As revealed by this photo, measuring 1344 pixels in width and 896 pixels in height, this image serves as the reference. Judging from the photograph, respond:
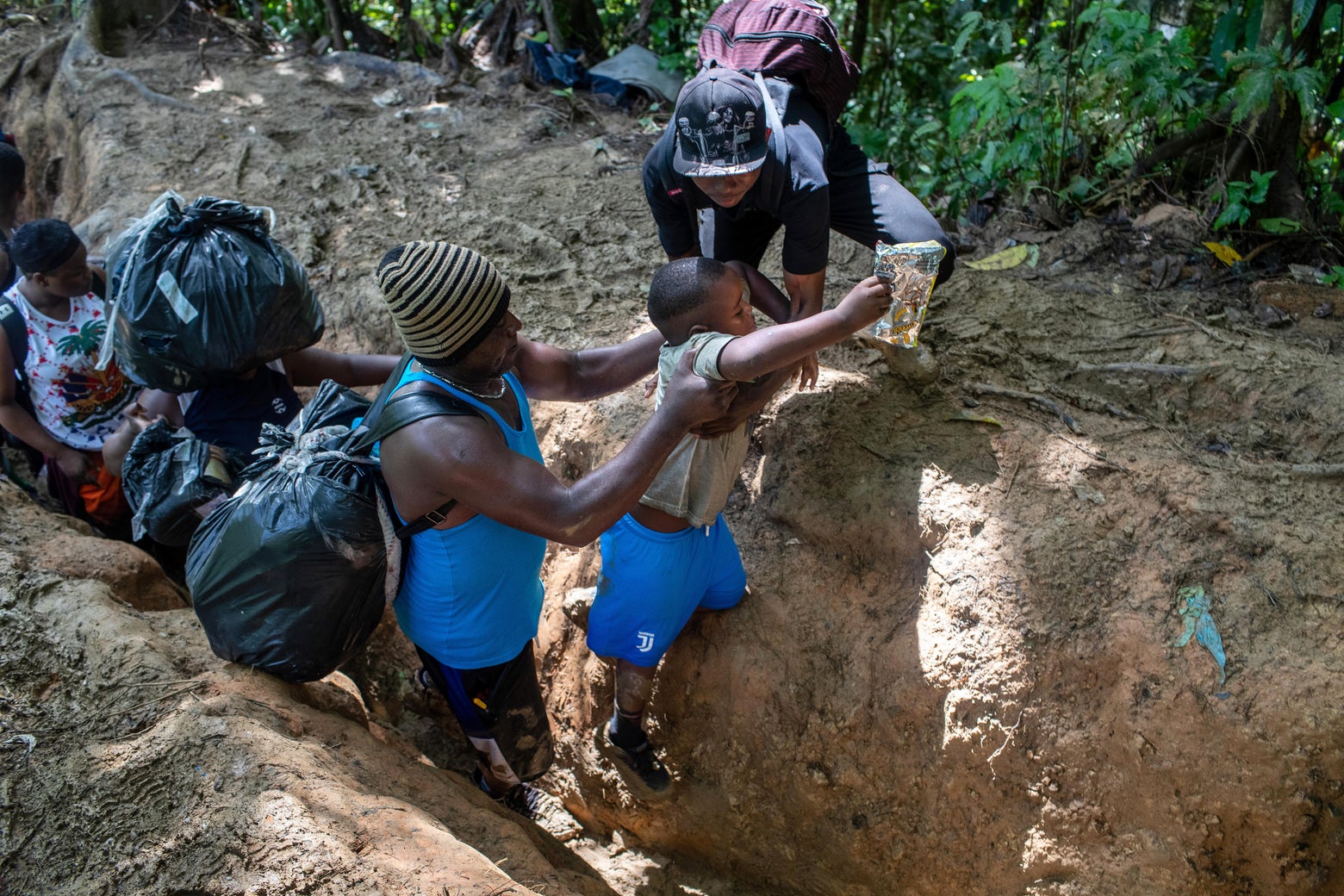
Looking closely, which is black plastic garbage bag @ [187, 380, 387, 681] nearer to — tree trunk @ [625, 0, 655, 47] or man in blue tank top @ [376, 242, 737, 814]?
man in blue tank top @ [376, 242, 737, 814]

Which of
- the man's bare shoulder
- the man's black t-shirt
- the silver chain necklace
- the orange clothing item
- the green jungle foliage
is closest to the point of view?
the man's bare shoulder

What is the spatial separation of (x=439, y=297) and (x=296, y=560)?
0.83 m

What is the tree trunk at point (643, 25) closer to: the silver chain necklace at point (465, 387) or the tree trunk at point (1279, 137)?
the tree trunk at point (1279, 137)

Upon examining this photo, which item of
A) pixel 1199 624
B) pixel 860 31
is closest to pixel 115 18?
pixel 860 31

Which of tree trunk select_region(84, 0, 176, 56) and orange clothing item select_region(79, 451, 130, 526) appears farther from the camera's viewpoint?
tree trunk select_region(84, 0, 176, 56)

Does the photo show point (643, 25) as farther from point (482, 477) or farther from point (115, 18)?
point (482, 477)

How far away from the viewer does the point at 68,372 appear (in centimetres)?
362

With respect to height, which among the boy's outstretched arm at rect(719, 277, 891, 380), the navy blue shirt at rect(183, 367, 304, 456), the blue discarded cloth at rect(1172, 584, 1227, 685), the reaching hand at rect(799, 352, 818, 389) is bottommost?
the blue discarded cloth at rect(1172, 584, 1227, 685)

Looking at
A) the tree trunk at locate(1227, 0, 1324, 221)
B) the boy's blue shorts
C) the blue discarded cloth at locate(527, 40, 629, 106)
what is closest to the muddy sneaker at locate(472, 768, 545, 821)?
the boy's blue shorts

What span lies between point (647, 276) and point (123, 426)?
2.48m

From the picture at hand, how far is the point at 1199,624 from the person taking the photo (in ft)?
8.74

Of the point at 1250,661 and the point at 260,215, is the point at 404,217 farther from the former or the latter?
the point at 1250,661

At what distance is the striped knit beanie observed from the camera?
7.08 ft

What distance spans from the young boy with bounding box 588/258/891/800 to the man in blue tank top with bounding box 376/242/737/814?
201 millimetres
